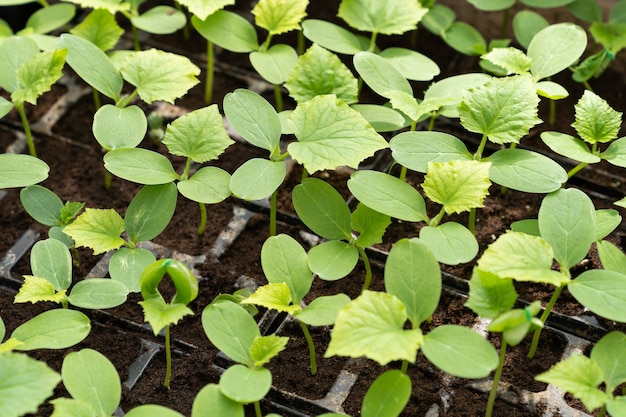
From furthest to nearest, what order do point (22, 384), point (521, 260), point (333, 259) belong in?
point (333, 259)
point (521, 260)
point (22, 384)

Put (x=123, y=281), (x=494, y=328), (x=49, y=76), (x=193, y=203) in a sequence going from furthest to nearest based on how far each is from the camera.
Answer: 1. (x=193, y=203)
2. (x=49, y=76)
3. (x=123, y=281)
4. (x=494, y=328)

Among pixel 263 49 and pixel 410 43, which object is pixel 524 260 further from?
pixel 410 43

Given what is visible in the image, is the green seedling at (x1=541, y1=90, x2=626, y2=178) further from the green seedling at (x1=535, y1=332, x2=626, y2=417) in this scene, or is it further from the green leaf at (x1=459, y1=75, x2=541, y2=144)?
the green seedling at (x1=535, y1=332, x2=626, y2=417)

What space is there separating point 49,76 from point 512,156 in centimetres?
65

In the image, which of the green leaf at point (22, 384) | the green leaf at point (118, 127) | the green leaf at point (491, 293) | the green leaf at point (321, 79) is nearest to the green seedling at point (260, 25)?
the green leaf at point (321, 79)

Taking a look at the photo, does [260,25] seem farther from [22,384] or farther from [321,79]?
[22,384]

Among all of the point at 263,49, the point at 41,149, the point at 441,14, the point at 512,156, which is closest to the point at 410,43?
the point at 441,14

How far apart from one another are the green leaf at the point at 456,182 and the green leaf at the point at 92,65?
19.2 inches

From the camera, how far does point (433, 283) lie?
3.04 feet

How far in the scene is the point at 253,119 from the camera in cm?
112

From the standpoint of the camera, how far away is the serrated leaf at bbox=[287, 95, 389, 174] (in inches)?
41.6

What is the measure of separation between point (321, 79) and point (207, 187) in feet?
0.78

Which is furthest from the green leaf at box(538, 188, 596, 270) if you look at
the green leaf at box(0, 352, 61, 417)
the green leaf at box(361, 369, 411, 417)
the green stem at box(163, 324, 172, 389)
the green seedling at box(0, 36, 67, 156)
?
the green seedling at box(0, 36, 67, 156)

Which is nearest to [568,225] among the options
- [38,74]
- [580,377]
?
[580,377]
